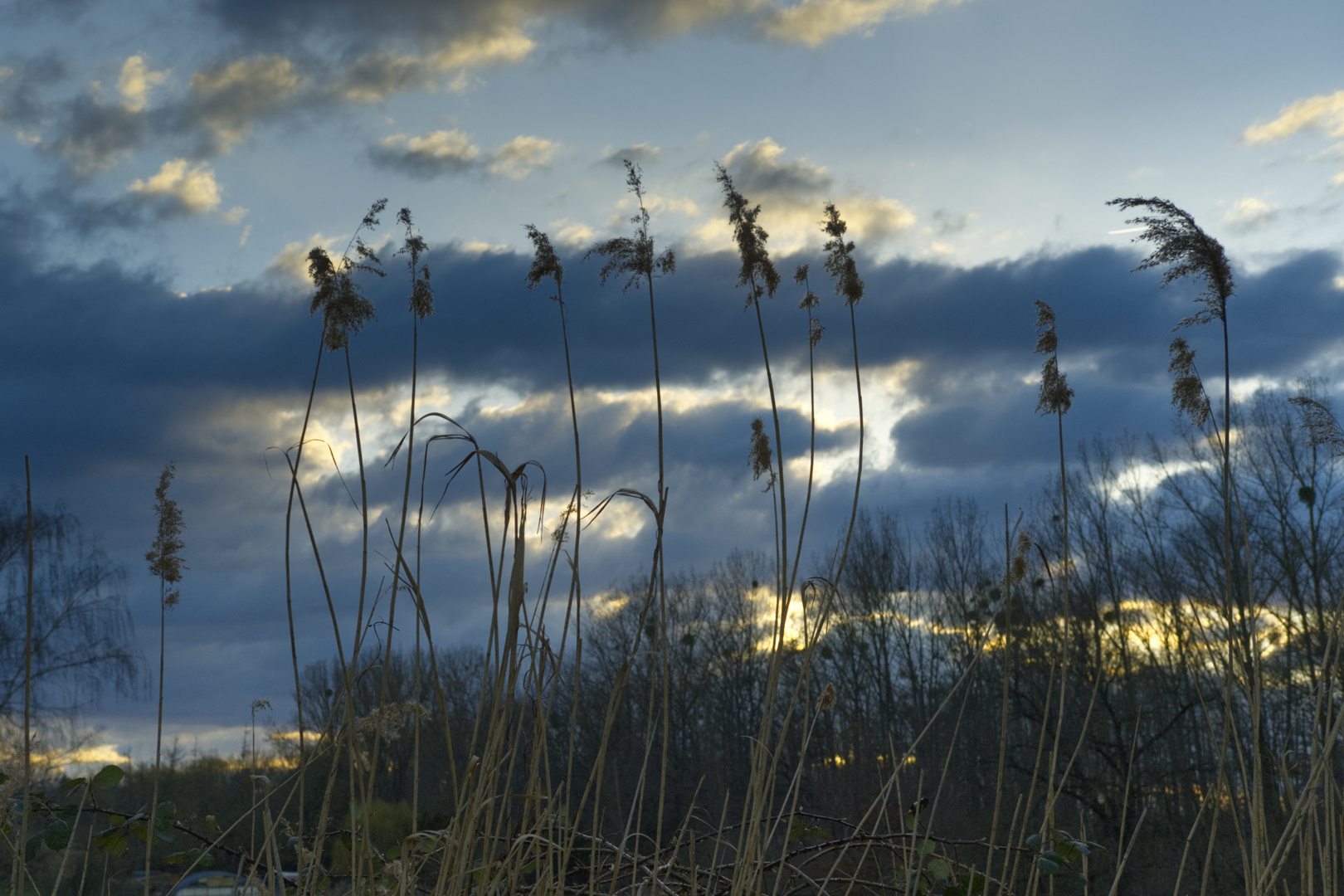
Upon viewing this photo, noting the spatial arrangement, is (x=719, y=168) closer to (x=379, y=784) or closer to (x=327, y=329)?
(x=327, y=329)

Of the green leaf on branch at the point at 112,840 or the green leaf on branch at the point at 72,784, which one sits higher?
the green leaf on branch at the point at 72,784

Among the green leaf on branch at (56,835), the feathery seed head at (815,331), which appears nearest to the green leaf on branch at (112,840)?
the green leaf on branch at (56,835)

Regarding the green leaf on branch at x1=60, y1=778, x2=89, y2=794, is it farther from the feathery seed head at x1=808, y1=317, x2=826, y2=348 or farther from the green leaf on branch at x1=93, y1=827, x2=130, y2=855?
the feathery seed head at x1=808, y1=317, x2=826, y2=348

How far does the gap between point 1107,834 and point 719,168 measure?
65.5 feet

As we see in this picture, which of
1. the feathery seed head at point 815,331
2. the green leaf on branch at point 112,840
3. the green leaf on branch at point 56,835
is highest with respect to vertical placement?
the feathery seed head at point 815,331

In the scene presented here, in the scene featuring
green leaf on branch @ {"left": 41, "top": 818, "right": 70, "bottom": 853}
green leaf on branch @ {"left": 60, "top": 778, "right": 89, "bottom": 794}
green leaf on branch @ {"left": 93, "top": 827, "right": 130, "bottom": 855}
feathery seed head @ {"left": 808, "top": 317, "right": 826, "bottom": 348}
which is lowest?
green leaf on branch @ {"left": 93, "top": 827, "right": 130, "bottom": 855}

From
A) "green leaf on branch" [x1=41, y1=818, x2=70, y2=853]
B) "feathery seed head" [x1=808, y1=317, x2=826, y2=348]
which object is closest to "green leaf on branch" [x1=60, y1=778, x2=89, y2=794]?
"green leaf on branch" [x1=41, y1=818, x2=70, y2=853]

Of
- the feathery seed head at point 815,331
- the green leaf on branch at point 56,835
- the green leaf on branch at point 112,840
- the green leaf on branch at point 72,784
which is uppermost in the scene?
the feathery seed head at point 815,331

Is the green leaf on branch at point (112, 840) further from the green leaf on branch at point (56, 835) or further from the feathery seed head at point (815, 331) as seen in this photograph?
the feathery seed head at point (815, 331)

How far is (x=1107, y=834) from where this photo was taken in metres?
18.2

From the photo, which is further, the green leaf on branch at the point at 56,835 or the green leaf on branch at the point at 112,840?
the green leaf on branch at the point at 112,840

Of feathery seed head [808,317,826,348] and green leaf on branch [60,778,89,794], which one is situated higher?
feathery seed head [808,317,826,348]

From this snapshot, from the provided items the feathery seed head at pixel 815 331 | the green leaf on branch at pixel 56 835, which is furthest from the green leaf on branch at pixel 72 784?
the feathery seed head at pixel 815 331

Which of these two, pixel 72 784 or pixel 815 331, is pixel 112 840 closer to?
pixel 72 784
